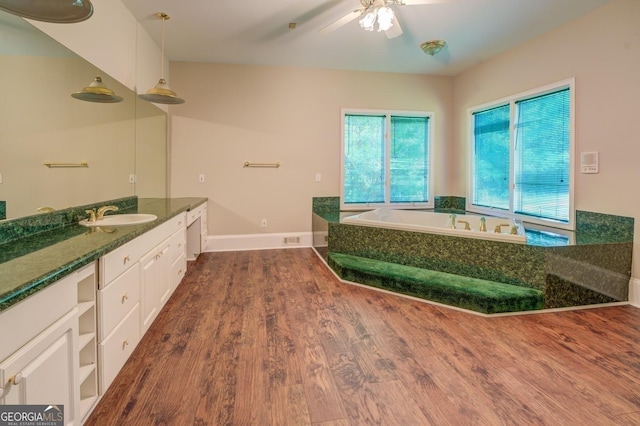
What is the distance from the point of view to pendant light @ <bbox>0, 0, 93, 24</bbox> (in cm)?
129

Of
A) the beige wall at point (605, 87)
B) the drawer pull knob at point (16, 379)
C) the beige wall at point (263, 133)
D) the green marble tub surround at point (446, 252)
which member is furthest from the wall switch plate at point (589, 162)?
the drawer pull knob at point (16, 379)

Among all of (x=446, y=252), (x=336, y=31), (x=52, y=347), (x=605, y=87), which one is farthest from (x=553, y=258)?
(x=52, y=347)

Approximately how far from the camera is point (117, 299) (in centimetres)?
165

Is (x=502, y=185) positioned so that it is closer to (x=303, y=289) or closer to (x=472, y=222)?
(x=472, y=222)

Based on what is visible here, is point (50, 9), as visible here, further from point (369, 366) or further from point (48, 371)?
point (369, 366)

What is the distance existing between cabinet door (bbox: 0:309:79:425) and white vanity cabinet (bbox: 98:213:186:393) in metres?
0.27

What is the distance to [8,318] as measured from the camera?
0.91 meters

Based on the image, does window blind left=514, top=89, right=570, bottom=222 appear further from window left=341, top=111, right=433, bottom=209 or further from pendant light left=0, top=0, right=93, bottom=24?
pendant light left=0, top=0, right=93, bottom=24

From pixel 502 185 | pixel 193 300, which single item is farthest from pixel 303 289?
pixel 502 185

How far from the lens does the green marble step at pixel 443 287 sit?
8.25 feet

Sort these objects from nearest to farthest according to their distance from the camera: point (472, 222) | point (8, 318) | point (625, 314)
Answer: point (8, 318)
point (625, 314)
point (472, 222)

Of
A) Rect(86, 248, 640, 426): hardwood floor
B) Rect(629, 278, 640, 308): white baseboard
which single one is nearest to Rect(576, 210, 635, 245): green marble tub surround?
Rect(629, 278, 640, 308): white baseboard

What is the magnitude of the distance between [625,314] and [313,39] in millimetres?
3802

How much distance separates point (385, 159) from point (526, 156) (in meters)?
1.76
